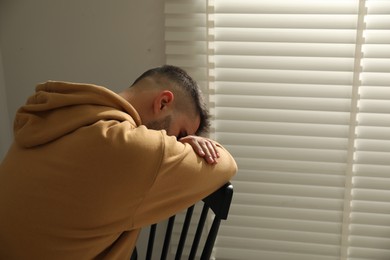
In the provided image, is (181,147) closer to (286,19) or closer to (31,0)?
(286,19)

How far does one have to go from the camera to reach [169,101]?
45.7 inches

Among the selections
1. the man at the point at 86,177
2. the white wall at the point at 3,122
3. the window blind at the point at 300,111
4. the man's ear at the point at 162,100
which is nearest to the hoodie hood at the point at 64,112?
the man at the point at 86,177

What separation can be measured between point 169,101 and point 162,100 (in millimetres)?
17

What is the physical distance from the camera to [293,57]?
5.23ft

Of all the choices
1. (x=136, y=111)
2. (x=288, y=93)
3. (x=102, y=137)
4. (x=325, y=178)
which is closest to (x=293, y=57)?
(x=288, y=93)

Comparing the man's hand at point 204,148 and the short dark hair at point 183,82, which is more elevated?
the short dark hair at point 183,82

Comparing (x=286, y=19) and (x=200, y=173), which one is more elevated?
(x=286, y=19)

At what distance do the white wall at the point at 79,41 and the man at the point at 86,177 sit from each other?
656mm

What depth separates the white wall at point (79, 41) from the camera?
1.68 meters

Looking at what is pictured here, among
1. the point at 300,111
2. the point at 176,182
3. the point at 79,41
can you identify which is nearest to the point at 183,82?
the point at 176,182

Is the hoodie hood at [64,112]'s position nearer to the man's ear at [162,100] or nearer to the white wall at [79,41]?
the man's ear at [162,100]

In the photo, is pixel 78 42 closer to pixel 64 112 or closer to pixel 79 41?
pixel 79 41

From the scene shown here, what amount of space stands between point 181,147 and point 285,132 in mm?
680

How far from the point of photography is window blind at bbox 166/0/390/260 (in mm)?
1549
